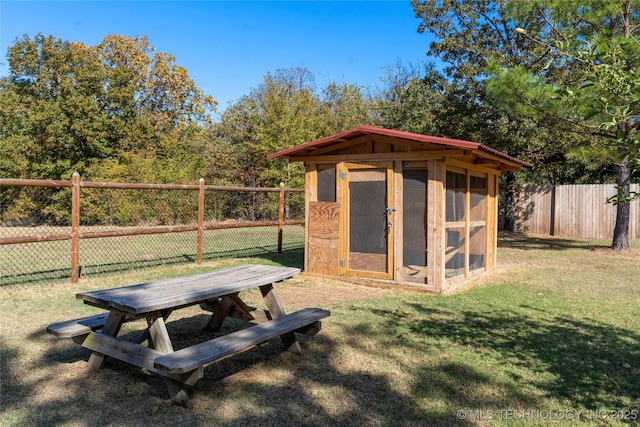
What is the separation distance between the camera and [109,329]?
136 inches

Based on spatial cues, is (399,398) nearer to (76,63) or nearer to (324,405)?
(324,405)

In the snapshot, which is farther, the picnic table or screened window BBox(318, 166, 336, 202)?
screened window BBox(318, 166, 336, 202)

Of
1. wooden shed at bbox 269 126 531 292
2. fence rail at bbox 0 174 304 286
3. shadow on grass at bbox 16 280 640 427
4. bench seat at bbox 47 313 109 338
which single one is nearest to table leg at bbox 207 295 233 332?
shadow on grass at bbox 16 280 640 427

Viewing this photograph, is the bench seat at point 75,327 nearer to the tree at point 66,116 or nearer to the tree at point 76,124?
the tree at point 76,124

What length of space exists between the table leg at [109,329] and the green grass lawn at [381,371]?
106mm

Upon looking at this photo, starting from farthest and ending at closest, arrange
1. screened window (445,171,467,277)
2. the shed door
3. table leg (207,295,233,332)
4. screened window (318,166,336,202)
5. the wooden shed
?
screened window (318,166,336,202), the shed door, screened window (445,171,467,277), the wooden shed, table leg (207,295,233,332)

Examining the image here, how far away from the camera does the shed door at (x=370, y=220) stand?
7.09 metres

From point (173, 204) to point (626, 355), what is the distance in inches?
494

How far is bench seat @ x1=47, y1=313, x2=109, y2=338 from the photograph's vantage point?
3.29 meters

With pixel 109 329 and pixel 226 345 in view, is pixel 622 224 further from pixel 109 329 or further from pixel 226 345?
pixel 109 329

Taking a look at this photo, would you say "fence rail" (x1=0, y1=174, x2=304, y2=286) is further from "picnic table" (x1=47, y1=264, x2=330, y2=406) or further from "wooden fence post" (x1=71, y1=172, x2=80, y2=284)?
"picnic table" (x1=47, y1=264, x2=330, y2=406)

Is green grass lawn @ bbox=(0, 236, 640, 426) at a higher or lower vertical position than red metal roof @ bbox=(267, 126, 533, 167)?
lower

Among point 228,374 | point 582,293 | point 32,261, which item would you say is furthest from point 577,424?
point 32,261

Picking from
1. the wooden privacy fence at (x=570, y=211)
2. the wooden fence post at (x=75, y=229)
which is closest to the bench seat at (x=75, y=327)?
the wooden fence post at (x=75, y=229)
